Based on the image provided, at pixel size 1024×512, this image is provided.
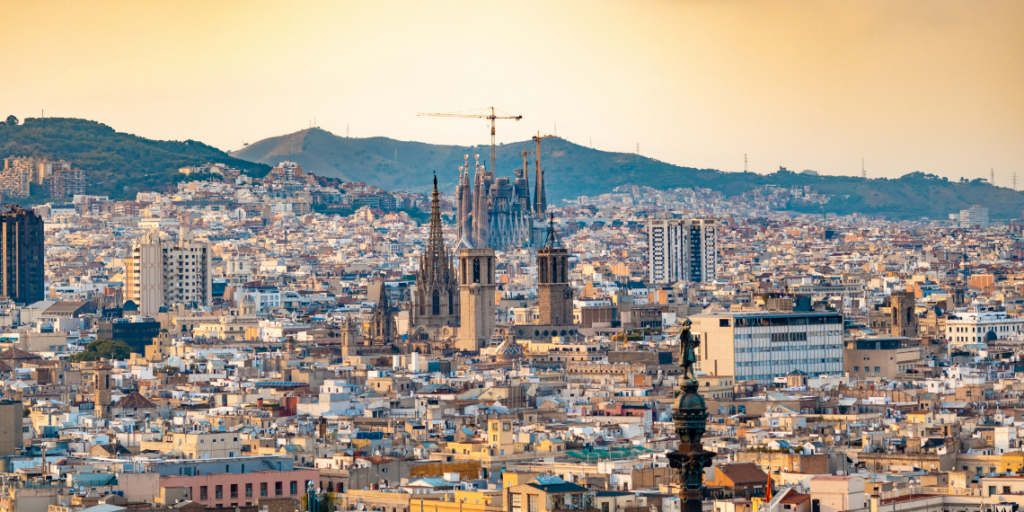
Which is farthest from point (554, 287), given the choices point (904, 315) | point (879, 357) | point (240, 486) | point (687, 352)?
point (687, 352)

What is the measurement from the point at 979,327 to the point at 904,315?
7.33 m

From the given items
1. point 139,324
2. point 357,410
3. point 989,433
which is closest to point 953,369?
point 357,410

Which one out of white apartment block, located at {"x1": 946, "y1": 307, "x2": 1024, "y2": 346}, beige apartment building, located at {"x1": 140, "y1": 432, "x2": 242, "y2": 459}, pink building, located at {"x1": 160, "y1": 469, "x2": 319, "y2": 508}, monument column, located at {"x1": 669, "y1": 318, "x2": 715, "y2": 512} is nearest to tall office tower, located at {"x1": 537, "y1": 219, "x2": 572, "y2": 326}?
white apartment block, located at {"x1": 946, "y1": 307, "x2": 1024, "y2": 346}

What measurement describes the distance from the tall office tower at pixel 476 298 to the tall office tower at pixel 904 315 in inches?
1064

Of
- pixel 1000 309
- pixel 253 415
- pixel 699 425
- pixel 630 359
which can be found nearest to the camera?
pixel 699 425

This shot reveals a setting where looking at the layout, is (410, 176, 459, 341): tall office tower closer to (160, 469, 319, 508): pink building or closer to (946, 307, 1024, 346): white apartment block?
(946, 307, 1024, 346): white apartment block

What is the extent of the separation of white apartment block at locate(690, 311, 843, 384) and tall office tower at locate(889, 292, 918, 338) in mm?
25595

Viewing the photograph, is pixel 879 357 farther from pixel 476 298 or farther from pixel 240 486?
pixel 240 486

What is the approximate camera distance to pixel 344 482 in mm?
66625

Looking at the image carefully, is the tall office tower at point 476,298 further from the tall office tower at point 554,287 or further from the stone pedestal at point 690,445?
the stone pedestal at point 690,445

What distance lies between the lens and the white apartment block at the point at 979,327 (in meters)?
169

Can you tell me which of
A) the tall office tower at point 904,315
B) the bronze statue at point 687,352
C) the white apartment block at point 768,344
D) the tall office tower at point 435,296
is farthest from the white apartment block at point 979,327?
the bronze statue at point 687,352

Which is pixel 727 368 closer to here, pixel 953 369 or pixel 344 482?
pixel 953 369

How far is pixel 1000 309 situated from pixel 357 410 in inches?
3847
